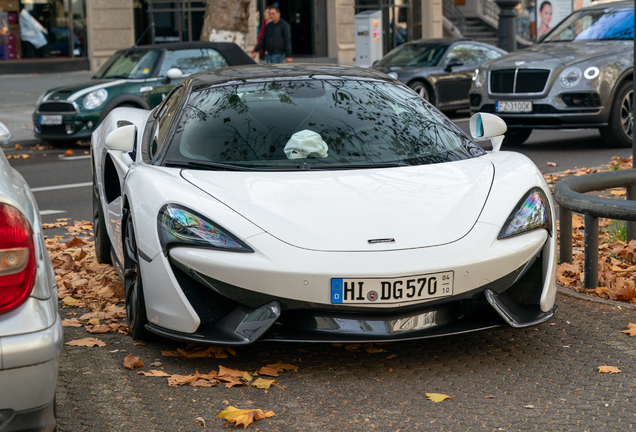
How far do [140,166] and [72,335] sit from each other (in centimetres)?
92

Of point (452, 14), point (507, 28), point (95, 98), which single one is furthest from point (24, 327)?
point (452, 14)

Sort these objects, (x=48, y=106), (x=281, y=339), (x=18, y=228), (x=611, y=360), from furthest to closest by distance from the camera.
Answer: (x=48, y=106)
(x=611, y=360)
(x=281, y=339)
(x=18, y=228)

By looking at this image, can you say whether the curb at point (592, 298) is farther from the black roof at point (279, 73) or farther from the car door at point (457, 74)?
the car door at point (457, 74)

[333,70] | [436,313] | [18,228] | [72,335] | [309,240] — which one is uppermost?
[333,70]

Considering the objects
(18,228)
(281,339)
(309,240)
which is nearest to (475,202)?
(309,240)

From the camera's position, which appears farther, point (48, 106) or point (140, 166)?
point (48, 106)

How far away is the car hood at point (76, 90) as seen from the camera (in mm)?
13109

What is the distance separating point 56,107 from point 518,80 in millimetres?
6791

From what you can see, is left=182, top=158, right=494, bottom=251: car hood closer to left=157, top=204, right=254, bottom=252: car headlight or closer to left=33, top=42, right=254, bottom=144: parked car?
left=157, top=204, right=254, bottom=252: car headlight

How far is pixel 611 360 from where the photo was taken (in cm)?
382

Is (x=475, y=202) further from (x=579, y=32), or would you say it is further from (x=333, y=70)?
(x=579, y=32)

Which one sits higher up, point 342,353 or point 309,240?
point 309,240

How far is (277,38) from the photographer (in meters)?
16.8

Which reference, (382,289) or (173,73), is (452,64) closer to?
(173,73)
